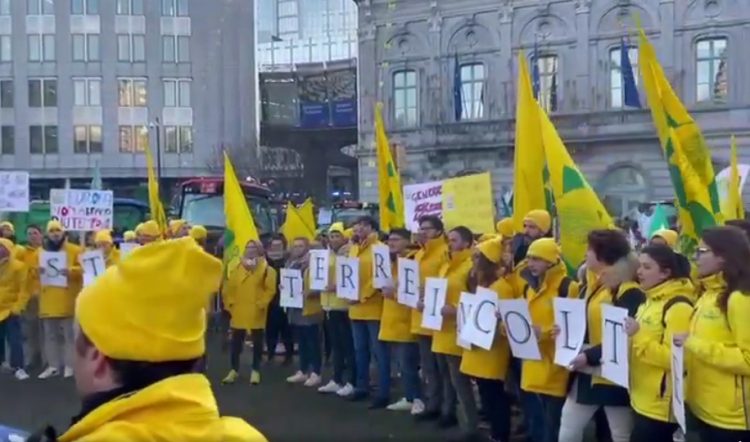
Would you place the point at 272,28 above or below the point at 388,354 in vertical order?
above

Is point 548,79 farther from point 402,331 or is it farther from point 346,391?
point 402,331

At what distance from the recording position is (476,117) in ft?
136

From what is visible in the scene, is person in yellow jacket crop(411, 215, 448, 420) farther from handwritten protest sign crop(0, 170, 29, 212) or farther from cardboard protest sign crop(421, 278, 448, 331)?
handwritten protest sign crop(0, 170, 29, 212)

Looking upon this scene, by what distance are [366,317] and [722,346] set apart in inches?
235

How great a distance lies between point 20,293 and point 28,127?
175 ft

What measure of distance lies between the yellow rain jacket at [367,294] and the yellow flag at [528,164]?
1.91 meters

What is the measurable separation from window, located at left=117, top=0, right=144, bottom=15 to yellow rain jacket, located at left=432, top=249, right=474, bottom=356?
188 ft

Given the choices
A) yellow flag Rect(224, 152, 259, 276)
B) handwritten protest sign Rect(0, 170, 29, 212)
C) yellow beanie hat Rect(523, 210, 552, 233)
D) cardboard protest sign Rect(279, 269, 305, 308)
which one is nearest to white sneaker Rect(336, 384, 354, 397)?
cardboard protest sign Rect(279, 269, 305, 308)

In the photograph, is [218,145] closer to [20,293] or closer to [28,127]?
[28,127]

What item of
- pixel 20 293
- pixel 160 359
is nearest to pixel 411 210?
pixel 20 293

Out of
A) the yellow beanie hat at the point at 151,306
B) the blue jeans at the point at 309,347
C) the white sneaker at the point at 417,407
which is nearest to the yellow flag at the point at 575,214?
the white sneaker at the point at 417,407

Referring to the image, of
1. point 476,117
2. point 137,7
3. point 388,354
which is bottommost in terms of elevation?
point 388,354

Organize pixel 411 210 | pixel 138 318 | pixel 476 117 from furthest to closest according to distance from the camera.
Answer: pixel 476 117
pixel 411 210
pixel 138 318

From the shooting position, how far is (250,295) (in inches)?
484
